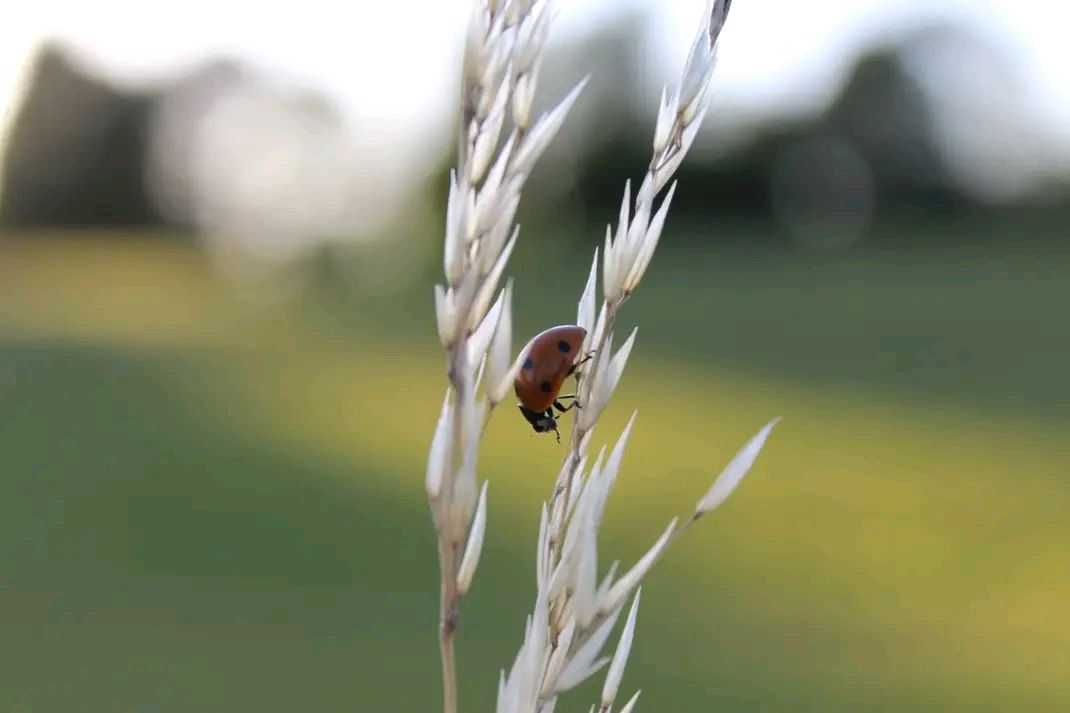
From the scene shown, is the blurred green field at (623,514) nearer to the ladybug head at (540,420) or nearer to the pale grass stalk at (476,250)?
the ladybug head at (540,420)

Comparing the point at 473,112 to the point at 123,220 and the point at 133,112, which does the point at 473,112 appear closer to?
the point at 133,112

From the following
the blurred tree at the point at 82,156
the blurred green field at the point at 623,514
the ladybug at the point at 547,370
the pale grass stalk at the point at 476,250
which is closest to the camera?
the pale grass stalk at the point at 476,250

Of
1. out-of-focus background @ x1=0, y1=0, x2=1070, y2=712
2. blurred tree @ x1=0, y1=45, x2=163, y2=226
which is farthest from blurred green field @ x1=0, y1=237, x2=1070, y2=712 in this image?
blurred tree @ x1=0, y1=45, x2=163, y2=226

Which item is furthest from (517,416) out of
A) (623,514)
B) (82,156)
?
(82,156)

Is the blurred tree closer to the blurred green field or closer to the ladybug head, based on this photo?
the blurred green field

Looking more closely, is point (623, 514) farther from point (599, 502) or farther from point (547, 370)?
point (599, 502)

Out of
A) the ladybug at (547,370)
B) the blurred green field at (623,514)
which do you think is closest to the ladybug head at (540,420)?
the ladybug at (547,370)
